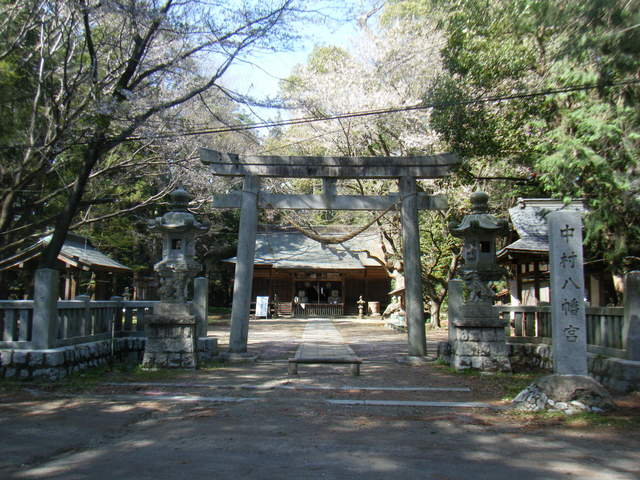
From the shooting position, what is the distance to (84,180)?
33.1 ft

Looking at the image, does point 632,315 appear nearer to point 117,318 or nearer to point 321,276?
point 117,318

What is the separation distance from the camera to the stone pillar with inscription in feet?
22.3

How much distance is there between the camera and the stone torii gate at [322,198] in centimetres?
1159

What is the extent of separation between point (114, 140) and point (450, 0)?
8.07 meters

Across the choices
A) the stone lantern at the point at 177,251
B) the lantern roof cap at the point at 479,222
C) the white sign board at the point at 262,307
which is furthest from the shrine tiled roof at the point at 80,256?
the lantern roof cap at the point at 479,222

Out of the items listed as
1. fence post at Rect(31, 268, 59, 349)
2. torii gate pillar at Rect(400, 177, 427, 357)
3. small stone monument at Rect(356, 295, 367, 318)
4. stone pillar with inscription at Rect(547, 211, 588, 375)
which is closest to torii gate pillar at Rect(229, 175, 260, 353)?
torii gate pillar at Rect(400, 177, 427, 357)

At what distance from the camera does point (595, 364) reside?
868 cm

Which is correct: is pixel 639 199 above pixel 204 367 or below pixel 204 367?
above

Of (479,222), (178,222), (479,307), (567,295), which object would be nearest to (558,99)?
(479,222)

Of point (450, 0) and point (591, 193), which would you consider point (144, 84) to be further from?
point (591, 193)

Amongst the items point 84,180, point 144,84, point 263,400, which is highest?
point 144,84

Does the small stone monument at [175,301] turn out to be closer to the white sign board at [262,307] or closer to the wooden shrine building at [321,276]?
the white sign board at [262,307]

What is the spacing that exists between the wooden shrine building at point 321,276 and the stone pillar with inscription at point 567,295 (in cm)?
2378

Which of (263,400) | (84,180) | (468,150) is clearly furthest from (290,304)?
(263,400)
